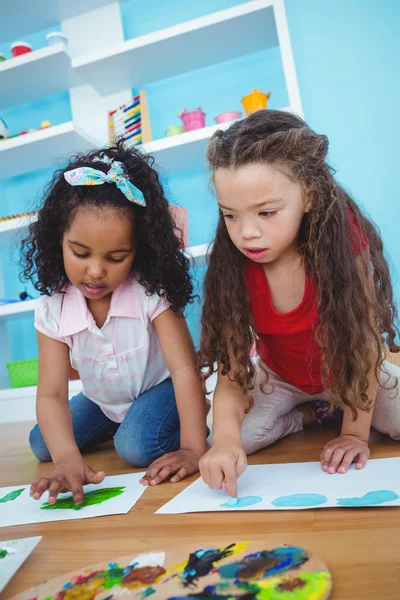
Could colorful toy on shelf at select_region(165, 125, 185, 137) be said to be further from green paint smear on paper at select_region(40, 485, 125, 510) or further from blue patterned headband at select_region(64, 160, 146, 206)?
green paint smear on paper at select_region(40, 485, 125, 510)

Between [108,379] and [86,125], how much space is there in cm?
163

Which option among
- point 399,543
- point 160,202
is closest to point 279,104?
point 160,202

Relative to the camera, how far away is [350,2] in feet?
6.88

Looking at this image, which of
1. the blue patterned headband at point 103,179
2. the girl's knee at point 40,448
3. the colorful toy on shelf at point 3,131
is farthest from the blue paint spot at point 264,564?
the colorful toy on shelf at point 3,131

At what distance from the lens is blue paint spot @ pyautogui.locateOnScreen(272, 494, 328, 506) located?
0.62 m

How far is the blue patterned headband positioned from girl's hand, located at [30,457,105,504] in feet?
1.47

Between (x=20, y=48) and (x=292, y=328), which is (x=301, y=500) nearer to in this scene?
(x=292, y=328)

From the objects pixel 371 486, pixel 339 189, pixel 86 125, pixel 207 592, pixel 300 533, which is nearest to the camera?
pixel 207 592

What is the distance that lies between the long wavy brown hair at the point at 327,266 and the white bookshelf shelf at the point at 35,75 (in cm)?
165

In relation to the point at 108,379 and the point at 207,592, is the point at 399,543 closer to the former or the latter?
the point at 207,592

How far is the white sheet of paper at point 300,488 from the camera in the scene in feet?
2.07

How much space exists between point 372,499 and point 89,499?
401 millimetres

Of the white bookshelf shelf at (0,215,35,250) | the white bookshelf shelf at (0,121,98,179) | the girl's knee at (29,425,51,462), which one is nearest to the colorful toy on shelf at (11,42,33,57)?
the white bookshelf shelf at (0,121,98,179)

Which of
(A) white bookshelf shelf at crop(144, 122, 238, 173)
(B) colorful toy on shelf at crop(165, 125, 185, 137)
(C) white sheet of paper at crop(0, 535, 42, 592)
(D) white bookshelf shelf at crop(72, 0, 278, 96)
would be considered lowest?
(C) white sheet of paper at crop(0, 535, 42, 592)
